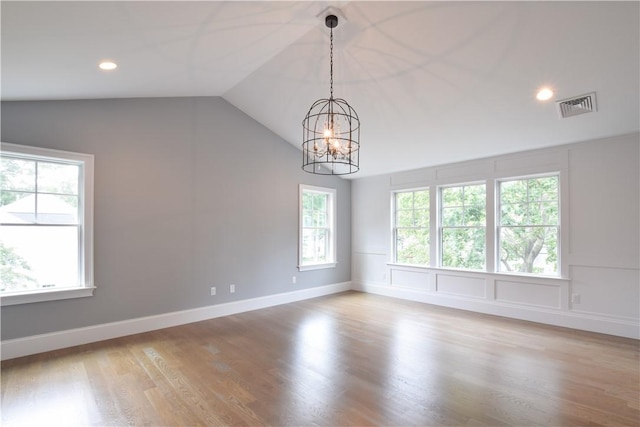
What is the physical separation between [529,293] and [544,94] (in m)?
2.74

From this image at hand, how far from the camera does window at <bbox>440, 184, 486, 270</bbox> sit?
5.16 metres

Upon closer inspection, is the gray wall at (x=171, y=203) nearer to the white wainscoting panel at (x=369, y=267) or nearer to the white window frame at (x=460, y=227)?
the white wainscoting panel at (x=369, y=267)

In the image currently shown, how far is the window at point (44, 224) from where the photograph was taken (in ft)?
10.8

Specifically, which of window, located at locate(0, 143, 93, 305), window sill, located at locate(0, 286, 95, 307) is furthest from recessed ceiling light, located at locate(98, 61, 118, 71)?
window sill, located at locate(0, 286, 95, 307)

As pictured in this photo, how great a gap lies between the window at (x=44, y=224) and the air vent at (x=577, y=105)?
17.9ft

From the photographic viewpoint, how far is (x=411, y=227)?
19.9 ft

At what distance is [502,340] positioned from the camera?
149 inches

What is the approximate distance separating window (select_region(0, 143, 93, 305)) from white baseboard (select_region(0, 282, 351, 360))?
430 mm

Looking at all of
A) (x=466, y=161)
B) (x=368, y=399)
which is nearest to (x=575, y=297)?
(x=466, y=161)

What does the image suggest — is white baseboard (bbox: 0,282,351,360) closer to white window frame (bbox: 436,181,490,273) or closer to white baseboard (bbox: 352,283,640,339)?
white baseboard (bbox: 352,283,640,339)

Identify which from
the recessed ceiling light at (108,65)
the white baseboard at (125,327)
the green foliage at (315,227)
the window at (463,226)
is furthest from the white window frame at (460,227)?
the recessed ceiling light at (108,65)

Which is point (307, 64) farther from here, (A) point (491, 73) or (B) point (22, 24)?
(B) point (22, 24)

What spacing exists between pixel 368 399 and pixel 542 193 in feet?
12.9

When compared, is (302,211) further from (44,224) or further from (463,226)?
(44,224)
